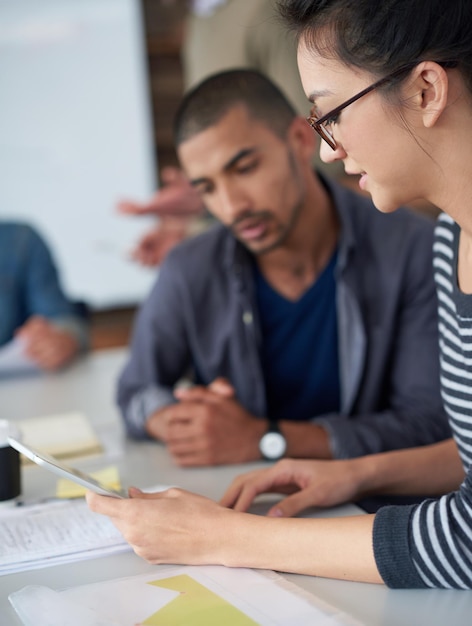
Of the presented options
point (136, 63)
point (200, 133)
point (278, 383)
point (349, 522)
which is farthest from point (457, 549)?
point (136, 63)

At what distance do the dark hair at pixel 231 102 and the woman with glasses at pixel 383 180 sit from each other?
2.42 ft

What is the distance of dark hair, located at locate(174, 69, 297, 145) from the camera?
1.78 m

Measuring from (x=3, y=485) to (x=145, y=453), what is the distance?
0.35 m

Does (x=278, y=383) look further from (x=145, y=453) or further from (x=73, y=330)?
(x=73, y=330)

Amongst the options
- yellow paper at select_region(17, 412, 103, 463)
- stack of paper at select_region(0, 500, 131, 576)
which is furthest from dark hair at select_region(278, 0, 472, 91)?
yellow paper at select_region(17, 412, 103, 463)

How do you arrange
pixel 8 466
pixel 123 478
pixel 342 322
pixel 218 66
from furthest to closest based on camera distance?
pixel 218 66 < pixel 342 322 < pixel 123 478 < pixel 8 466

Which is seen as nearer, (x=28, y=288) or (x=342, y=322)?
(x=342, y=322)

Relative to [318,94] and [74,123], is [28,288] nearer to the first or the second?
[318,94]

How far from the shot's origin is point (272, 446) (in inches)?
60.0

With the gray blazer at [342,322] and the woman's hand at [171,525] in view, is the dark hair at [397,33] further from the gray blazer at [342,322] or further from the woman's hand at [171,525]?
the gray blazer at [342,322]

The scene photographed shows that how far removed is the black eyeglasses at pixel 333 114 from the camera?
94 centimetres

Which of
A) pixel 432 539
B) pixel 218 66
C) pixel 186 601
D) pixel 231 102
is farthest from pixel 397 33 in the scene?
pixel 218 66

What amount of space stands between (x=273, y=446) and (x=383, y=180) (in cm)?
66

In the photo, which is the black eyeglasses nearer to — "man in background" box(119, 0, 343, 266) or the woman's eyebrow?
the woman's eyebrow
